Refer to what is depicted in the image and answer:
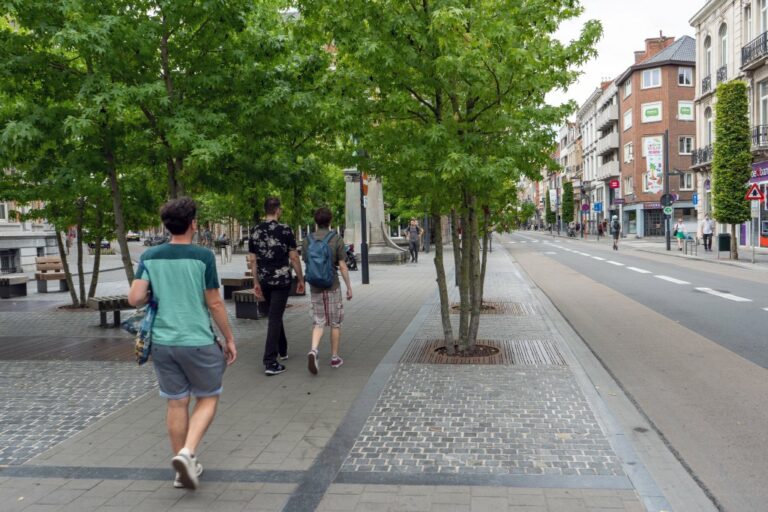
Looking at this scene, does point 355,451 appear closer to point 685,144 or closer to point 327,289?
point 327,289

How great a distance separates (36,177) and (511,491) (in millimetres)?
8222

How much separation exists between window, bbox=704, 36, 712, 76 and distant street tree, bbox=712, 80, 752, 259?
40.4ft

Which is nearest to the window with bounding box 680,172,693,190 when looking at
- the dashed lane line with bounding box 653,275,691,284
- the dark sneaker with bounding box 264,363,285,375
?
the dashed lane line with bounding box 653,275,691,284

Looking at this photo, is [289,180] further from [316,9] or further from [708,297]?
[708,297]

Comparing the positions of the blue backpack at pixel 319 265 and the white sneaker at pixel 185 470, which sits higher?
the blue backpack at pixel 319 265

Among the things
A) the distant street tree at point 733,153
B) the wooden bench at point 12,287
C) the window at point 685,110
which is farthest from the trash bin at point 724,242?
the window at point 685,110

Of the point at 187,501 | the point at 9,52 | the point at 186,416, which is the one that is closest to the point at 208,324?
the point at 186,416

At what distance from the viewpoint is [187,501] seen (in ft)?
12.7

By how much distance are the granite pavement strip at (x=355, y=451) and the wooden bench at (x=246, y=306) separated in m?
3.73

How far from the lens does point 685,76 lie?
178 ft

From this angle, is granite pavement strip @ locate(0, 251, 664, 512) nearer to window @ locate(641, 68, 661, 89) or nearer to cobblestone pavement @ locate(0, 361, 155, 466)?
cobblestone pavement @ locate(0, 361, 155, 466)

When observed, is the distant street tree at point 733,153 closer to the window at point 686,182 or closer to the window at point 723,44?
the window at point 723,44

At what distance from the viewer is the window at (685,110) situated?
54406 millimetres

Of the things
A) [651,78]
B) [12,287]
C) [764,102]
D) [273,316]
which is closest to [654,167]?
[651,78]
